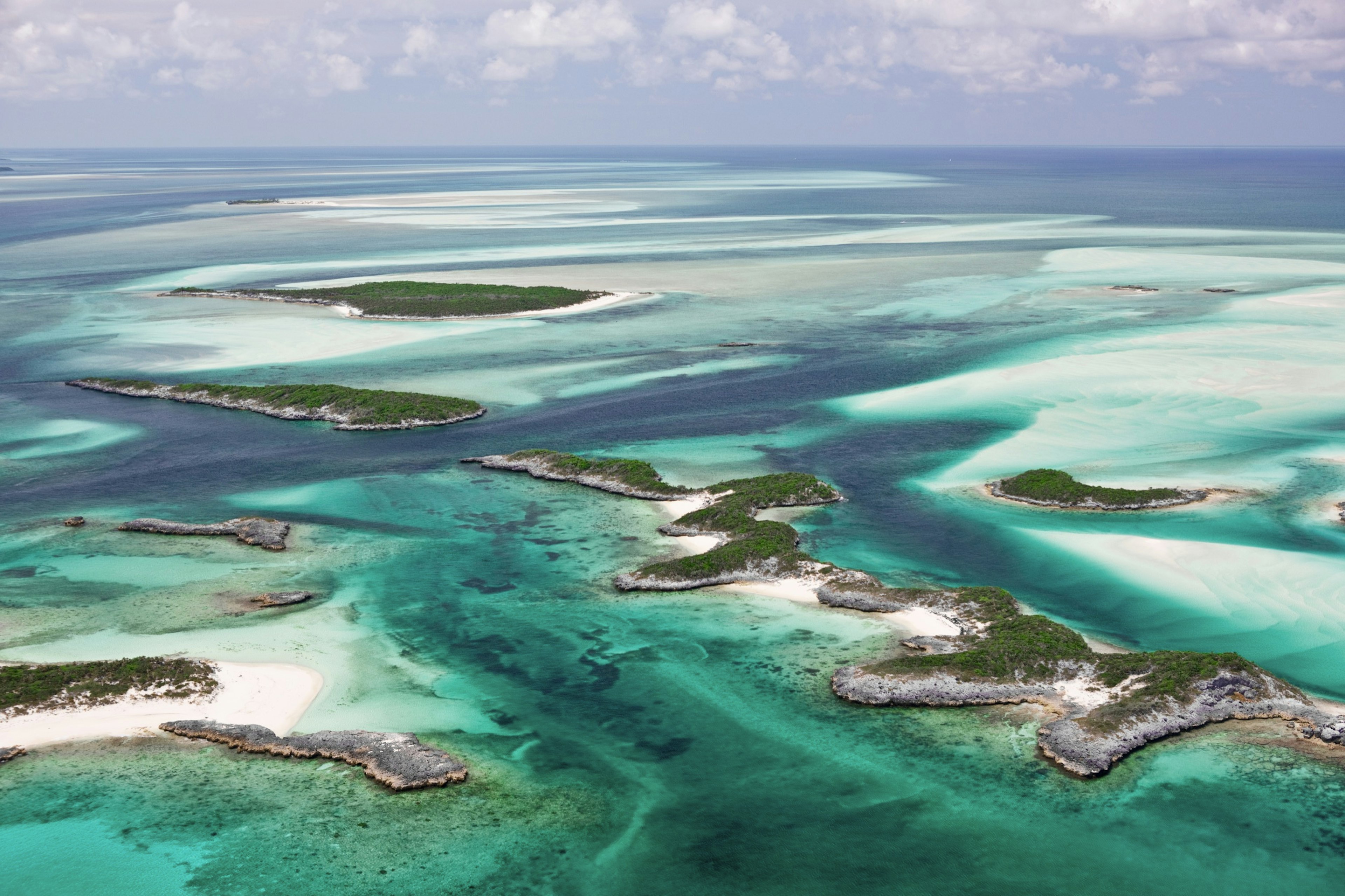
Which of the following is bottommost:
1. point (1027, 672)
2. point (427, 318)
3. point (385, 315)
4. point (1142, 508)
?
point (1027, 672)

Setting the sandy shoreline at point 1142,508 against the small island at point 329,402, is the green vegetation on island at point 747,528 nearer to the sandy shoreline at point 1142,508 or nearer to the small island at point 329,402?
the sandy shoreline at point 1142,508

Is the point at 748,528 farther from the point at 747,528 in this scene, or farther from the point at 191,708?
the point at 191,708

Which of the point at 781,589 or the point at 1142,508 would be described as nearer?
the point at 781,589

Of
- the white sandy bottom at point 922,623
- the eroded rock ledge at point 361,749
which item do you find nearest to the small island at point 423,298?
the white sandy bottom at point 922,623

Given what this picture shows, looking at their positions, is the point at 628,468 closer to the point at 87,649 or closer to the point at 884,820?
the point at 87,649

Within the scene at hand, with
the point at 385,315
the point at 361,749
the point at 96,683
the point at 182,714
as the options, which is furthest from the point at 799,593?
the point at 385,315

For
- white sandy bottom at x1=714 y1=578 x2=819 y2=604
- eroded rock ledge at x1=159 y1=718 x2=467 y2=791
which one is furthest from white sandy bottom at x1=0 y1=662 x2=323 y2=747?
white sandy bottom at x1=714 y1=578 x2=819 y2=604

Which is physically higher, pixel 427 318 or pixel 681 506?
pixel 427 318
